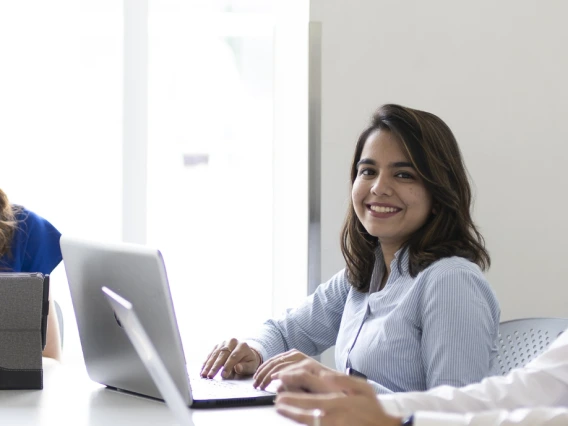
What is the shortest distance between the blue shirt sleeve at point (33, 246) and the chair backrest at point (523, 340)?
1299mm

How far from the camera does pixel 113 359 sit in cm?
171

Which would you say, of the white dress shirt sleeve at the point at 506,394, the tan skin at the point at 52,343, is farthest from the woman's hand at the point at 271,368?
the tan skin at the point at 52,343

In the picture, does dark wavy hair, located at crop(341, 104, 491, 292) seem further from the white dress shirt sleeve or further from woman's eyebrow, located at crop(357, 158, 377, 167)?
the white dress shirt sleeve

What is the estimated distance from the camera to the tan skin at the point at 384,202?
6.47 feet

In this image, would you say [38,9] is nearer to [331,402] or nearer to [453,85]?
[453,85]

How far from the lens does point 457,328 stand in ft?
5.73

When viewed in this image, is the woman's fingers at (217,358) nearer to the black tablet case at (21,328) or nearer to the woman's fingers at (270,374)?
the woman's fingers at (270,374)

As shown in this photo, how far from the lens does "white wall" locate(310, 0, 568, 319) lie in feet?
9.40

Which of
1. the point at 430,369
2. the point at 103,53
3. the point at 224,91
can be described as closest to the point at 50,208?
the point at 103,53

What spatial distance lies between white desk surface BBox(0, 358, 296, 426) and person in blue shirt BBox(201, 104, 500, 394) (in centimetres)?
20

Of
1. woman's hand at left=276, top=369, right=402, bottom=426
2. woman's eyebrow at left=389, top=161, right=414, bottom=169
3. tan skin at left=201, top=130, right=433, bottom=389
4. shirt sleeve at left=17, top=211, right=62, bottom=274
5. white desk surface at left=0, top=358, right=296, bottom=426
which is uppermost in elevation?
woman's eyebrow at left=389, top=161, right=414, bottom=169

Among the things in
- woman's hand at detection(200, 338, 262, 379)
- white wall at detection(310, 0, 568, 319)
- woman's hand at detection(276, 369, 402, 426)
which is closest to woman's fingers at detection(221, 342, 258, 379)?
woman's hand at detection(200, 338, 262, 379)

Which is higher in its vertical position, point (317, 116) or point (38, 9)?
point (38, 9)

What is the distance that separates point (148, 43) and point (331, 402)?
2159 mm
